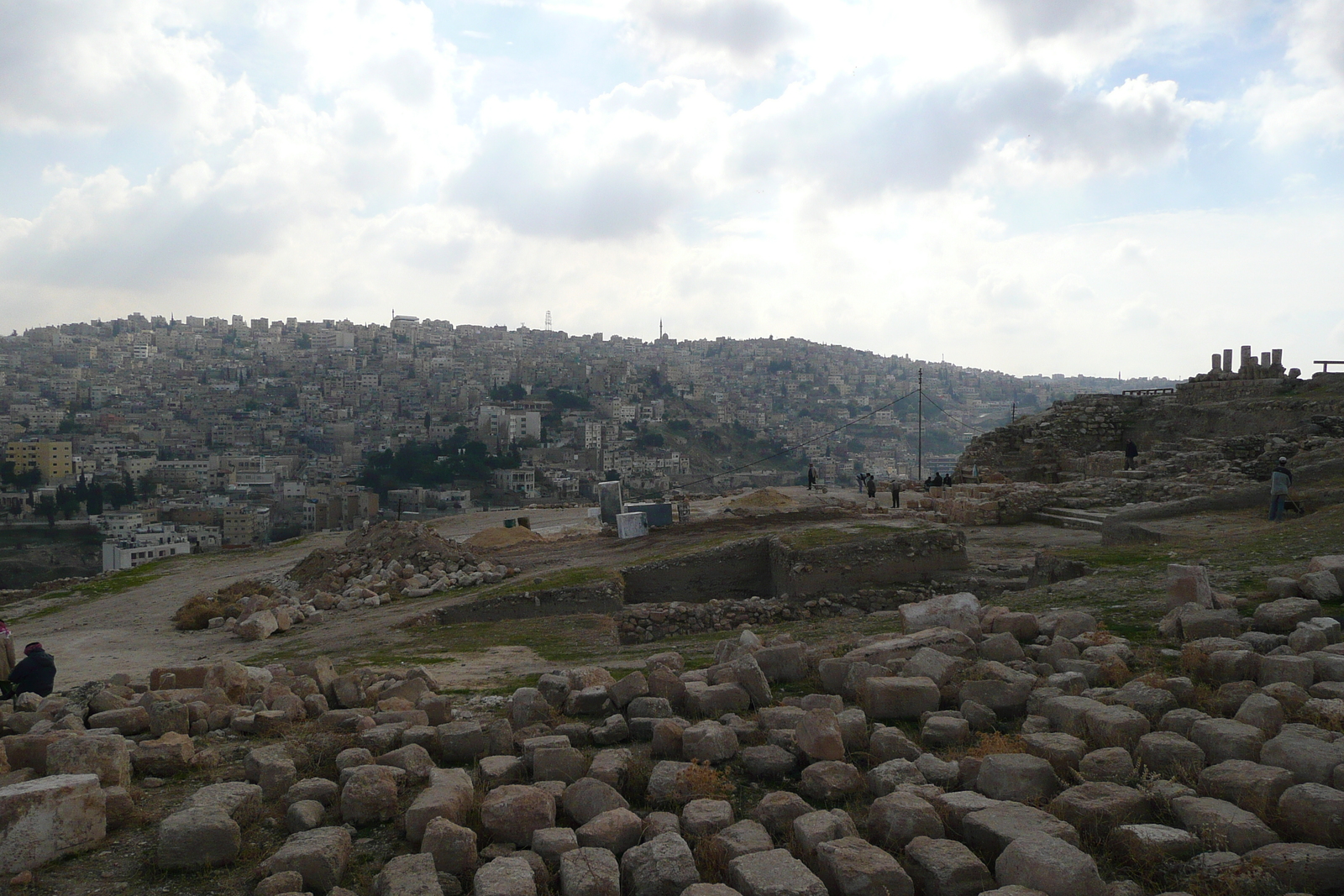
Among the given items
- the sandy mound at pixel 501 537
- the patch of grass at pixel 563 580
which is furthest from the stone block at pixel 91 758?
the sandy mound at pixel 501 537

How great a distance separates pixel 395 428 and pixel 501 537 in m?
110

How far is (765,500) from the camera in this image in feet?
93.5

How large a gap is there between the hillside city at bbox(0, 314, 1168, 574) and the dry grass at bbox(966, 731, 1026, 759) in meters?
41.6

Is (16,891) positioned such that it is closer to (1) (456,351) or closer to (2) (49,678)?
(2) (49,678)

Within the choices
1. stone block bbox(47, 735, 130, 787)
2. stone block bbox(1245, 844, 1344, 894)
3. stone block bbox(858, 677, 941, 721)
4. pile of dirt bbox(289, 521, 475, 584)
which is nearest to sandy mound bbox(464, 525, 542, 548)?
pile of dirt bbox(289, 521, 475, 584)

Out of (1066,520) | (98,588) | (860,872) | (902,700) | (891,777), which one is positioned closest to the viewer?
(860,872)

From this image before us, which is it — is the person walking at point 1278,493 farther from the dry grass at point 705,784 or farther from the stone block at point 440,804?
the stone block at point 440,804

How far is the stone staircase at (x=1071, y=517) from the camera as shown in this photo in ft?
59.9

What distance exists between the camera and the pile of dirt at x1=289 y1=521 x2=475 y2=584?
1791cm

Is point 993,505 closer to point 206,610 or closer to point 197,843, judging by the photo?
point 206,610

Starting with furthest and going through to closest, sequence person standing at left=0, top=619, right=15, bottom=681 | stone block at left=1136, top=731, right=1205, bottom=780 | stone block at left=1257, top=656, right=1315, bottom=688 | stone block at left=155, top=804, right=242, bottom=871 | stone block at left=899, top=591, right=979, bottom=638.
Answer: person standing at left=0, top=619, right=15, bottom=681
stone block at left=899, top=591, right=979, bottom=638
stone block at left=1257, top=656, right=1315, bottom=688
stone block at left=1136, top=731, right=1205, bottom=780
stone block at left=155, top=804, right=242, bottom=871

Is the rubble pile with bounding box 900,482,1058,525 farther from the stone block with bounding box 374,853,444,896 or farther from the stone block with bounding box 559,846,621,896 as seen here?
the stone block with bounding box 374,853,444,896

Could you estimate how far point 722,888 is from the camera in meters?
3.36

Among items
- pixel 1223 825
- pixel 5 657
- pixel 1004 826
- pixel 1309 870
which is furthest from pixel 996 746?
pixel 5 657
